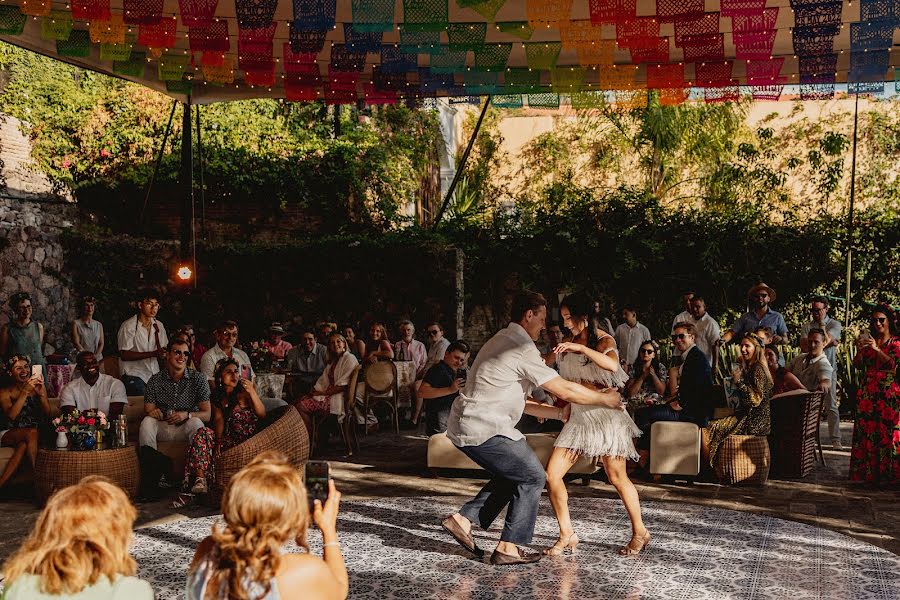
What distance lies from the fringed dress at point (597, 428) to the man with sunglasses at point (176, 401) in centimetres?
344

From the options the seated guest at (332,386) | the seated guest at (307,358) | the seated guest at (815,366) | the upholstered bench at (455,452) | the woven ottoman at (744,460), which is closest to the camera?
the woven ottoman at (744,460)

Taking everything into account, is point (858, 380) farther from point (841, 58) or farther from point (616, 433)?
point (616, 433)

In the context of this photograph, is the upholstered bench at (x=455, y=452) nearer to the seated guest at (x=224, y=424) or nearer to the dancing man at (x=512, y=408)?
the seated guest at (x=224, y=424)

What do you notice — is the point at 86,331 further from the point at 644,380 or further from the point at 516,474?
the point at 516,474

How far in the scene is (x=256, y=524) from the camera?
2598 millimetres

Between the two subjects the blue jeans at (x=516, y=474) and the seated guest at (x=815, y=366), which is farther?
the seated guest at (x=815, y=366)

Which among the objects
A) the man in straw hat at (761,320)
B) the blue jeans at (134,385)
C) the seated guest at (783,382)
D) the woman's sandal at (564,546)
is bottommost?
the woman's sandal at (564,546)

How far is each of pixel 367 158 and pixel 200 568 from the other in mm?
14767

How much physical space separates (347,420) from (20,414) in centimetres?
297

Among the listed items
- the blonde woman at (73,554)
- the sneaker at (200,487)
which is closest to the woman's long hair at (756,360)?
the sneaker at (200,487)

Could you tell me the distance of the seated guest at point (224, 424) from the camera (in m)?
7.20

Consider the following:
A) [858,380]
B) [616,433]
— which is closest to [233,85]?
[616,433]

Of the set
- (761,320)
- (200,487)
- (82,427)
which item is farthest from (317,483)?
(761,320)

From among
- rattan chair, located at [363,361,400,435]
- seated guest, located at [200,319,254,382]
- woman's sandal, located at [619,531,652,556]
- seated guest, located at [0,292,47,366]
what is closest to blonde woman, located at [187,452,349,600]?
woman's sandal, located at [619,531,652,556]
